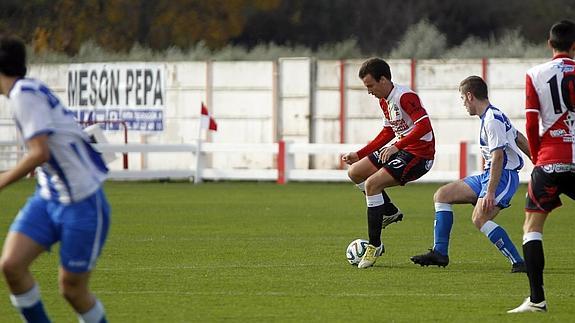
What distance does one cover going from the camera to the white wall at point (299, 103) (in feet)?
98.5

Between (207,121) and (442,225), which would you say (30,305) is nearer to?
(442,225)

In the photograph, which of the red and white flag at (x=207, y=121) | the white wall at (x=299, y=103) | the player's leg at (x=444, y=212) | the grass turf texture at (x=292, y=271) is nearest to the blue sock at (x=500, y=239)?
the grass turf texture at (x=292, y=271)

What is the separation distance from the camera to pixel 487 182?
12.8 m

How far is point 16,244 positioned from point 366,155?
6730mm

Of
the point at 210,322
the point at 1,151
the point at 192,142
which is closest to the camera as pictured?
the point at 210,322

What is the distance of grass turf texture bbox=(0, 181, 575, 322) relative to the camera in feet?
33.0

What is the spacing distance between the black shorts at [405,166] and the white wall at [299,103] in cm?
1574

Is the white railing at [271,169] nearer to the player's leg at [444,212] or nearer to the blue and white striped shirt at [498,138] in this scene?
the player's leg at [444,212]

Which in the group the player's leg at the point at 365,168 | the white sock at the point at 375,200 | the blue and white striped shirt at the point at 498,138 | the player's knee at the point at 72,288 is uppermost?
the blue and white striped shirt at the point at 498,138

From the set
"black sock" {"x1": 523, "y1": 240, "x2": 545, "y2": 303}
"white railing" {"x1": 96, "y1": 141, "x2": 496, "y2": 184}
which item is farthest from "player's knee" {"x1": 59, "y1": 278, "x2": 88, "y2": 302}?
"white railing" {"x1": 96, "y1": 141, "x2": 496, "y2": 184}

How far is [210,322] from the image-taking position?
9461mm

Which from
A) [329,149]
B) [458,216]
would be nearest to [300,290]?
[458,216]

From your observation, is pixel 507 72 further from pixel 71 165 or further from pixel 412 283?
pixel 71 165

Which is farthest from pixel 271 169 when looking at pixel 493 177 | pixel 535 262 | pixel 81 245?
pixel 81 245
